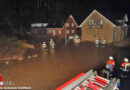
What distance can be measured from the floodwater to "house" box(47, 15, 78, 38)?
0.33 metres

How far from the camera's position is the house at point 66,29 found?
260 centimetres

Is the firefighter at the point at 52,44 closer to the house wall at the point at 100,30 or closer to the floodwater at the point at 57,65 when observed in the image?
the floodwater at the point at 57,65

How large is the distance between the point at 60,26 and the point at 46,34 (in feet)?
1.31

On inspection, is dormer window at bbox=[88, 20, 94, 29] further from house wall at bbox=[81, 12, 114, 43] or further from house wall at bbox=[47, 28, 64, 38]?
house wall at bbox=[47, 28, 64, 38]

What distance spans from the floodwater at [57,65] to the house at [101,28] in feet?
0.82

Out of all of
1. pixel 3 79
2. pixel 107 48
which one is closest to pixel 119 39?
pixel 107 48

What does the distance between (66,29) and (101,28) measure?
0.86 meters

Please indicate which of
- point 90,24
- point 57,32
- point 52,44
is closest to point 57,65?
point 52,44

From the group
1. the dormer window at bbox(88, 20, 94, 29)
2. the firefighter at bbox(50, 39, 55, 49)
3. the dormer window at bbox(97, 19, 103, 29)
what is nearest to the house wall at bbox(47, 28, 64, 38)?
the firefighter at bbox(50, 39, 55, 49)

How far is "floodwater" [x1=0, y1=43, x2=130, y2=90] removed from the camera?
1798 mm

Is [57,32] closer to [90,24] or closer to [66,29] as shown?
[66,29]

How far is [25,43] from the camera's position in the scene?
2637 mm

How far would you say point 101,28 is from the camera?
261cm

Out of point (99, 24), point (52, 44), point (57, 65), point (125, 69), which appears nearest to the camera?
point (125, 69)
